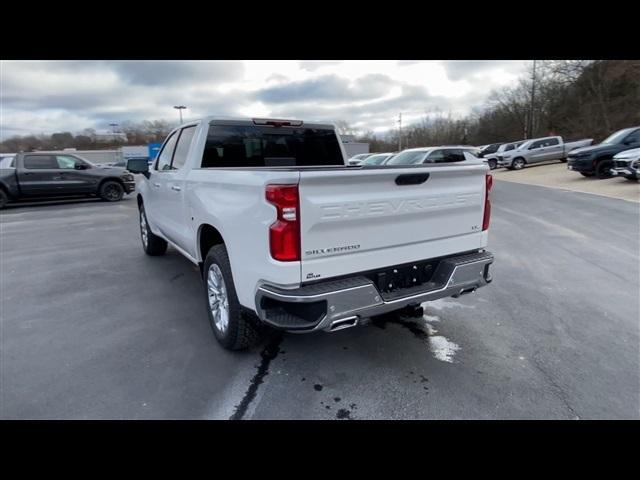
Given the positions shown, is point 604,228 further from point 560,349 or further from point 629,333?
point 560,349

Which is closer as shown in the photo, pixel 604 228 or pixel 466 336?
pixel 466 336

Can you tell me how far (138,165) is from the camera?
565cm

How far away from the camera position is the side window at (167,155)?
4.88 metres

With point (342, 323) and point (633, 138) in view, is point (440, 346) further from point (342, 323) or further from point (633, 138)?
point (633, 138)

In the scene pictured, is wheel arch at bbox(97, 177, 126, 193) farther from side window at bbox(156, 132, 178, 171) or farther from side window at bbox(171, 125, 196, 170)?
side window at bbox(171, 125, 196, 170)

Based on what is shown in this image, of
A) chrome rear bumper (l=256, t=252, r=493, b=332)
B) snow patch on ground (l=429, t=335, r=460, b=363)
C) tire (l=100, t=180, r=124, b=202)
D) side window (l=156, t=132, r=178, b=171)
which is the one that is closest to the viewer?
chrome rear bumper (l=256, t=252, r=493, b=332)

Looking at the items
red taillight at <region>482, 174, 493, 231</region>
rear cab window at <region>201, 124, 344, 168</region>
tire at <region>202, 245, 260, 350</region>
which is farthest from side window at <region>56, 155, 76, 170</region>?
red taillight at <region>482, 174, 493, 231</region>

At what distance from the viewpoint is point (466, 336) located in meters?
3.58

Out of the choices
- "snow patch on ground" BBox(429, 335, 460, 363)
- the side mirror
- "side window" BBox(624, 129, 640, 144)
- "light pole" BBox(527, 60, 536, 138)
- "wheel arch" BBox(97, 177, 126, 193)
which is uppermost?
"light pole" BBox(527, 60, 536, 138)

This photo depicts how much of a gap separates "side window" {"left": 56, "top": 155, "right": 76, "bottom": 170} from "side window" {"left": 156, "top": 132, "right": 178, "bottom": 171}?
A: 428 inches

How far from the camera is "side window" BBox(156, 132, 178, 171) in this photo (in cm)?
488
